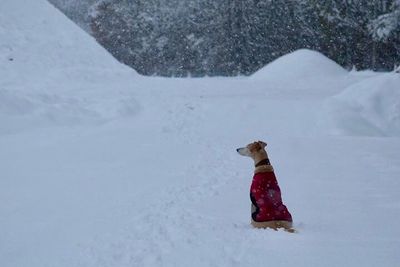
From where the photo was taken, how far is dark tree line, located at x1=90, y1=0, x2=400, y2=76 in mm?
30062

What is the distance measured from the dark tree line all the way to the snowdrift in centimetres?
1441

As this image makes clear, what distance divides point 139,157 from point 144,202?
A: 2577mm

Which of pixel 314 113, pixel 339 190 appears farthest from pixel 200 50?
pixel 339 190

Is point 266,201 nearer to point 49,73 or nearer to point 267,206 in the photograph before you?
point 267,206

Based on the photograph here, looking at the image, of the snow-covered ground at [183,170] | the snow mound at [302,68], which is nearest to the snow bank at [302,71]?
the snow mound at [302,68]

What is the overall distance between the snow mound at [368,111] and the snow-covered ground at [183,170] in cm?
3

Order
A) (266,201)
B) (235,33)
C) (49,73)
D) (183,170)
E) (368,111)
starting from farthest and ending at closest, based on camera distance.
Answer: (235,33)
(49,73)
(368,111)
(183,170)
(266,201)

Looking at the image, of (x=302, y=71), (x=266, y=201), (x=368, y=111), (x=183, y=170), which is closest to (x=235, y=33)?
(x=302, y=71)

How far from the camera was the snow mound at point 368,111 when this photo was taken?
11.6 meters

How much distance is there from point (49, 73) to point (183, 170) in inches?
411

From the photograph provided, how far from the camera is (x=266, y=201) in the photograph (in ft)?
16.8

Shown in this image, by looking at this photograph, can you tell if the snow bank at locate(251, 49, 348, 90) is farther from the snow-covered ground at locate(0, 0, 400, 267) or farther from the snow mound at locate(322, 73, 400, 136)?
the snow mound at locate(322, 73, 400, 136)

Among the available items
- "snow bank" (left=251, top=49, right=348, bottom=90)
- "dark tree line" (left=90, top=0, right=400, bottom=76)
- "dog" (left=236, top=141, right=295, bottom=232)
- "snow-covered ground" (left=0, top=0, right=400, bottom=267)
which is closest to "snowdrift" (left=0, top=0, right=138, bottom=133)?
"snow-covered ground" (left=0, top=0, right=400, bottom=267)

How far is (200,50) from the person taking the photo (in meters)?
35.2
